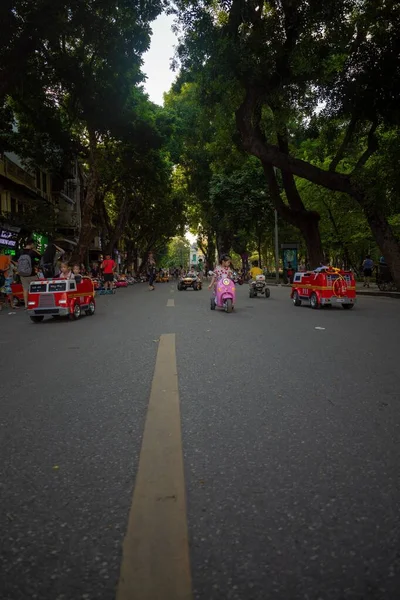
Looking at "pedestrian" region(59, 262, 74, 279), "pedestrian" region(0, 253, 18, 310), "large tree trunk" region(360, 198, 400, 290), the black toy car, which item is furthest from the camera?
the black toy car

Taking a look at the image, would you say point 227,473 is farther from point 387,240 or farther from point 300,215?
point 300,215

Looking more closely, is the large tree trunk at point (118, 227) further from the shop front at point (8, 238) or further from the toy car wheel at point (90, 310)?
the toy car wheel at point (90, 310)

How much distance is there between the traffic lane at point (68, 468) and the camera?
195 cm

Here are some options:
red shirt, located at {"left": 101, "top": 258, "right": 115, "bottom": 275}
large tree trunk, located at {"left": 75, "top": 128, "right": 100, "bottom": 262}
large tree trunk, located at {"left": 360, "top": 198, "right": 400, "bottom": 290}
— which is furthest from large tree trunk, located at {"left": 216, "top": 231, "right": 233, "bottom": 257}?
large tree trunk, located at {"left": 360, "top": 198, "right": 400, "bottom": 290}

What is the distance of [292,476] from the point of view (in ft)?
9.24

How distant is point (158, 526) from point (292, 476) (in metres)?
0.87

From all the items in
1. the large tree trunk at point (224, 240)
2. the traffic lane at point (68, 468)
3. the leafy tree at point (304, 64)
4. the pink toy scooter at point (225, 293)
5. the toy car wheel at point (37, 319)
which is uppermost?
the leafy tree at point (304, 64)

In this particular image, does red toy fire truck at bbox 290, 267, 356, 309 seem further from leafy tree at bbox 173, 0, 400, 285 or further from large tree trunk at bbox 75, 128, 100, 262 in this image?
large tree trunk at bbox 75, 128, 100, 262

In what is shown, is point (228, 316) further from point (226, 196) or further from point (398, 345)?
point (226, 196)

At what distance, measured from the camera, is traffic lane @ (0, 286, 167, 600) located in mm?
1948

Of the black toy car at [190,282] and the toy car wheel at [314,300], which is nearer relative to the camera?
the toy car wheel at [314,300]

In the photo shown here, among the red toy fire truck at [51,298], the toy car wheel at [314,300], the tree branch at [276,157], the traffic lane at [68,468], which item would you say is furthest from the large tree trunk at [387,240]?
the traffic lane at [68,468]

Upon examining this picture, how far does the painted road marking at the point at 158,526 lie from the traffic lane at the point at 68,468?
5cm

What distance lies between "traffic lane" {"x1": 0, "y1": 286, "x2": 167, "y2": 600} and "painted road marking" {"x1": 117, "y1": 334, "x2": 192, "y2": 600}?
5 centimetres
